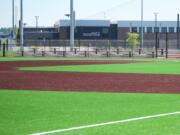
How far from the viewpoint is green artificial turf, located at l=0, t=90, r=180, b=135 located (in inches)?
354

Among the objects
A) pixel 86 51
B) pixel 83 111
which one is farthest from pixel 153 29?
pixel 83 111

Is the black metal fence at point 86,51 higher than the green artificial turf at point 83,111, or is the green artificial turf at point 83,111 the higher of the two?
the black metal fence at point 86,51

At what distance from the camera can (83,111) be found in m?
11.4

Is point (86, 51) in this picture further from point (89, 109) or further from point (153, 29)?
point (153, 29)

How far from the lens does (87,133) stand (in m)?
8.56

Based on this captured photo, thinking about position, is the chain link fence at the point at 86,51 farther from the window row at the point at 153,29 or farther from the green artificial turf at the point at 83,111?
the green artificial turf at the point at 83,111

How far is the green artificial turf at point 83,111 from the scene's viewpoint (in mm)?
9000

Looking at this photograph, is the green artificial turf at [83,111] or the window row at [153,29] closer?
the green artificial turf at [83,111]

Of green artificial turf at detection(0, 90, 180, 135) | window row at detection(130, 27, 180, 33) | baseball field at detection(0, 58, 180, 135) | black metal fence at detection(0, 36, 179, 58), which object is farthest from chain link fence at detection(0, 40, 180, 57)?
green artificial turf at detection(0, 90, 180, 135)

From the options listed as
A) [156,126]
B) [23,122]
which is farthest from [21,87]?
[156,126]

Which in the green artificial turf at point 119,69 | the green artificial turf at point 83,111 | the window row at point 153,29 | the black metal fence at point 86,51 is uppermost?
the window row at point 153,29

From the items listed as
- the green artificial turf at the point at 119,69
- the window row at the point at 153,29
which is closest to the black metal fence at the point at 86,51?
the window row at the point at 153,29

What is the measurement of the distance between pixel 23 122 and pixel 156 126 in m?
2.61

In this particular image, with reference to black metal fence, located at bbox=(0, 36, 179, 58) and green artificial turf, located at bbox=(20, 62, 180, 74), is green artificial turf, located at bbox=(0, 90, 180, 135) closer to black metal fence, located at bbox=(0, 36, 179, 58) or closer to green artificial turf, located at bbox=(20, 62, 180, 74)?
green artificial turf, located at bbox=(20, 62, 180, 74)
